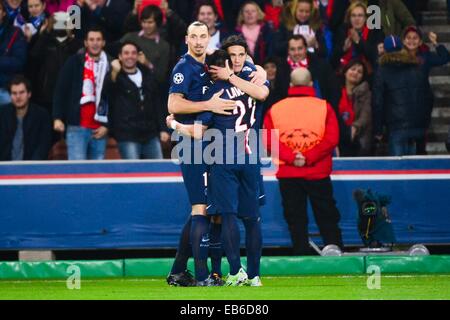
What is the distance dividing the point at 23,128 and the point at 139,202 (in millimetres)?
1952

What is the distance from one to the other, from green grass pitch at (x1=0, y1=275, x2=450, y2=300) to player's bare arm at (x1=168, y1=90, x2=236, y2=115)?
1.73 meters

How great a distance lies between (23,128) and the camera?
1653 centimetres

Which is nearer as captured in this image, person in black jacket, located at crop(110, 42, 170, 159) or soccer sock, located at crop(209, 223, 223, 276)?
soccer sock, located at crop(209, 223, 223, 276)

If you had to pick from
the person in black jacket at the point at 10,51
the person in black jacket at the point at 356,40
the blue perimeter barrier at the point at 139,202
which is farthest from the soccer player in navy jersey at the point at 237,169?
the person in black jacket at the point at 10,51

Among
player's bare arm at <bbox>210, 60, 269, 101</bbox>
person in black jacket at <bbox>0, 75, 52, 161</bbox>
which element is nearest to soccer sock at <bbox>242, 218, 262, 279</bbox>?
player's bare arm at <bbox>210, 60, 269, 101</bbox>

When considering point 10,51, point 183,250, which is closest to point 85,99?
point 10,51

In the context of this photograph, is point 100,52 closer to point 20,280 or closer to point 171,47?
point 171,47

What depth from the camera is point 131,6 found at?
1809cm

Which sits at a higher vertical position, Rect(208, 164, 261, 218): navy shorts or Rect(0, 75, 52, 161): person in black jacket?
Rect(0, 75, 52, 161): person in black jacket

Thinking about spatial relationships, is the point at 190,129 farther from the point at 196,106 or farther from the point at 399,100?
the point at 399,100

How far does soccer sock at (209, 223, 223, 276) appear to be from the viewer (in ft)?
42.1

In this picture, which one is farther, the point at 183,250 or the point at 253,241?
the point at 183,250

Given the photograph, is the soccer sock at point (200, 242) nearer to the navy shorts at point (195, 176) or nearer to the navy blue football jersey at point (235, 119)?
the navy shorts at point (195, 176)

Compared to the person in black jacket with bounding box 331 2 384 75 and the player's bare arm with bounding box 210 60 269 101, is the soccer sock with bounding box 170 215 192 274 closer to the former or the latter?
the player's bare arm with bounding box 210 60 269 101
